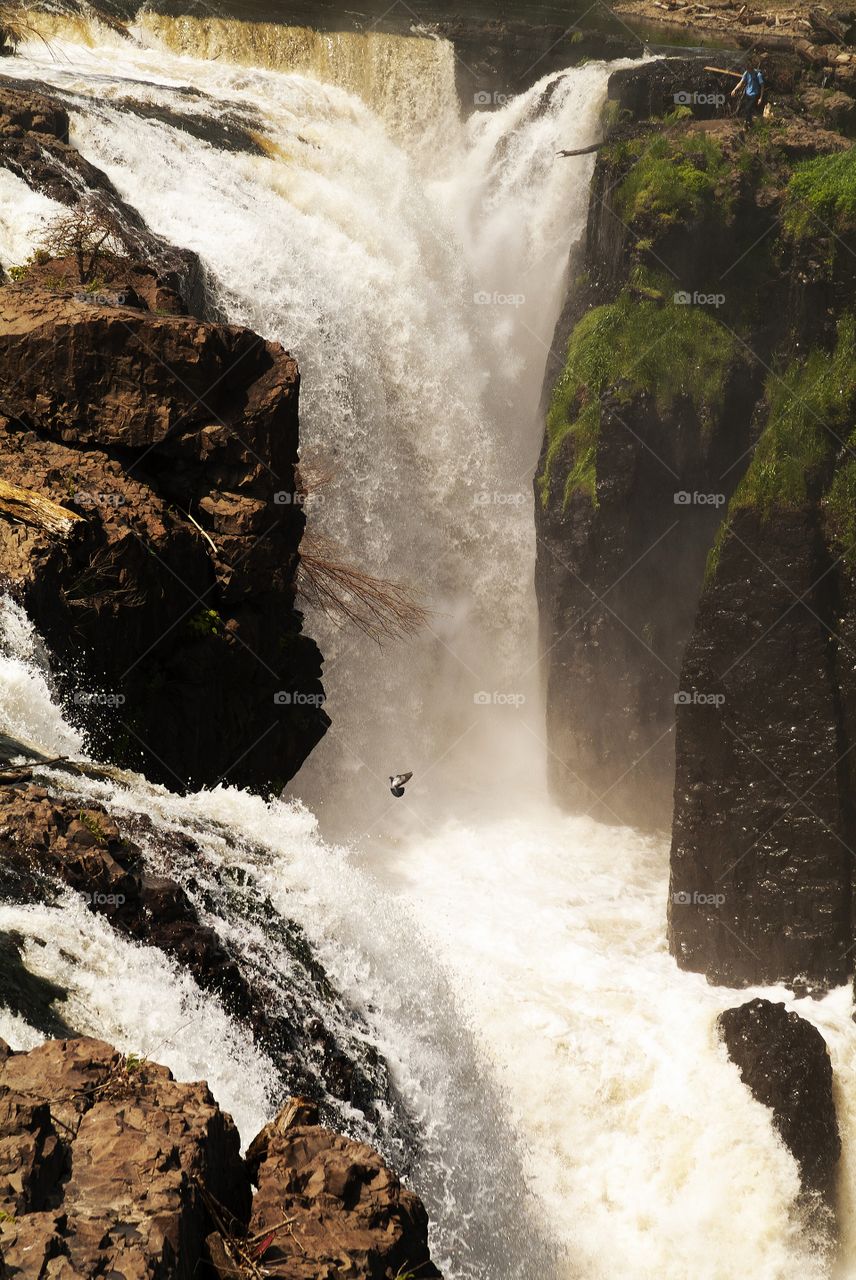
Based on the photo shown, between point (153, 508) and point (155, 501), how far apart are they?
0.12 meters

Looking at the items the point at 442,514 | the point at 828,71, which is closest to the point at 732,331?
the point at 442,514

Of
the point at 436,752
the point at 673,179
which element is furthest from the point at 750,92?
the point at 436,752

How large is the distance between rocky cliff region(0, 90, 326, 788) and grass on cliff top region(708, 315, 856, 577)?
6378 mm

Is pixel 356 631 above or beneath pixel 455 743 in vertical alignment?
above

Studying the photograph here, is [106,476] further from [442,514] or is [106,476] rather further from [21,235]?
[442,514]

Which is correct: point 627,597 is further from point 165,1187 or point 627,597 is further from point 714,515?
point 165,1187

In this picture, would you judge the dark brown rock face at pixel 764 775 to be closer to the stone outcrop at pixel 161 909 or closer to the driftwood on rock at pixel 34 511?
the stone outcrop at pixel 161 909

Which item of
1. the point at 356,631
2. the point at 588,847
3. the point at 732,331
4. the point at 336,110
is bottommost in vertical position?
the point at 588,847

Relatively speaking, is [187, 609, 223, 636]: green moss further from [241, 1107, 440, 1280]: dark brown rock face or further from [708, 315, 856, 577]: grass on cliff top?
[708, 315, 856, 577]: grass on cliff top

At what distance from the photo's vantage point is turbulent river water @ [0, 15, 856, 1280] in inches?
335

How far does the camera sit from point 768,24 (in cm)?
2425

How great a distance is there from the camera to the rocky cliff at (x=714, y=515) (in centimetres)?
1471

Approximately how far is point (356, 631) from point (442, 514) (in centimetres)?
256

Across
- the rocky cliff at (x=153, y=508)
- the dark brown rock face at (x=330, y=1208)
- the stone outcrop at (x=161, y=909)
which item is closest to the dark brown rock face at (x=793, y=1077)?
the stone outcrop at (x=161, y=909)
